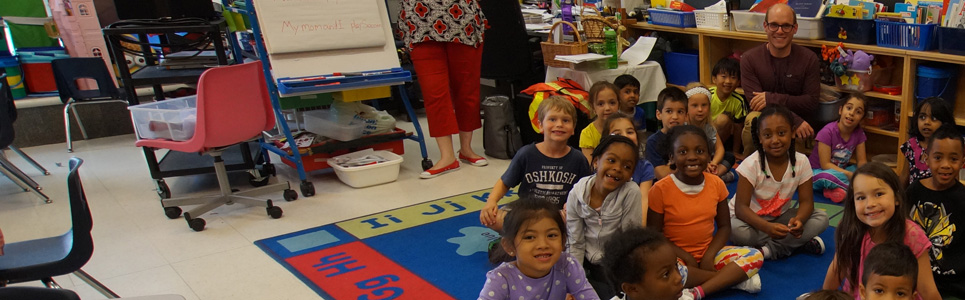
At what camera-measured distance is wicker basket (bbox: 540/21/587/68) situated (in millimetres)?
4996

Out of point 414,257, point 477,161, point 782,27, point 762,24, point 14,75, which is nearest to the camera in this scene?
point 414,257

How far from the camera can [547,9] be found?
648 centimetres

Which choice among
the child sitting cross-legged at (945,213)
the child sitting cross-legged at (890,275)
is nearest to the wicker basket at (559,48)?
the child sitting cross-legged at (945,213)

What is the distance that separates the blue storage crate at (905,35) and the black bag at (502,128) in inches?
80.8

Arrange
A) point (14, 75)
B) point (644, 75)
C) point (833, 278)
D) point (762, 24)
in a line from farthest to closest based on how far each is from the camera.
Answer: point (14, 75)
point (644, 75)
point (762, 24)
point (833, 278)

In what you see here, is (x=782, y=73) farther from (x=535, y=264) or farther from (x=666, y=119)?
(x=535, y=264)

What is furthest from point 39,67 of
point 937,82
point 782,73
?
point 937,82

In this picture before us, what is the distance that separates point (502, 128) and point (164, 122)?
197 centimetres

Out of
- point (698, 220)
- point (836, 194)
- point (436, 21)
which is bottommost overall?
point (836, 194)

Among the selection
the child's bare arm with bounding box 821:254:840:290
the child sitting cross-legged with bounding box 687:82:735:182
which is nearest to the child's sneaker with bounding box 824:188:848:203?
the child sitting cross-legged with bounding box 687:82:735:182

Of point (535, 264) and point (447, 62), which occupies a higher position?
point (447, 62)

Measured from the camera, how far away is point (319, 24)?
4.43m

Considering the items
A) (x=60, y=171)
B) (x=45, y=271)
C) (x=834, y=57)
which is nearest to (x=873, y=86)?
(x=834, y=57)

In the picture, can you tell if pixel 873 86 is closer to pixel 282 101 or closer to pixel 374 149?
pixel 374 149
